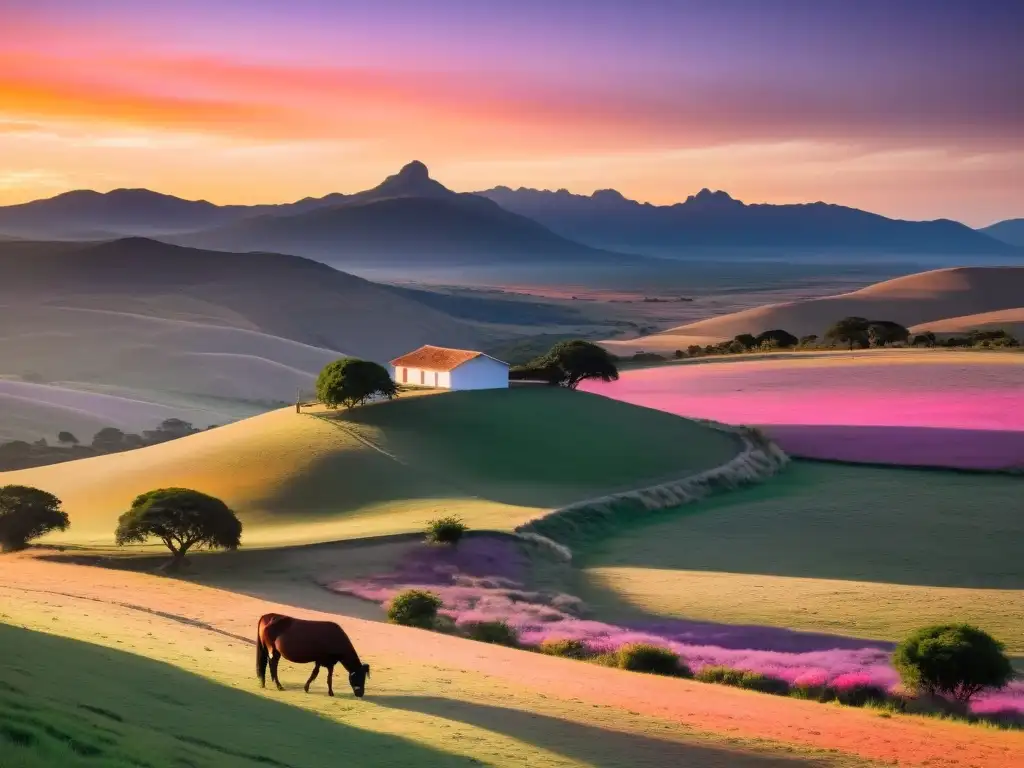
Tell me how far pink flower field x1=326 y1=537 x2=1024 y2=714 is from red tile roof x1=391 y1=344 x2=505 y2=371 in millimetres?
Answer: 27787

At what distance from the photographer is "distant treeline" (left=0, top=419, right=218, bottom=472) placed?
3260 inches

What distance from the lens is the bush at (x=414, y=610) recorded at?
32.7m

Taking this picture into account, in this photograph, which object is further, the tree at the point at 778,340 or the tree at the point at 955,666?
the tree at the point at 778,340

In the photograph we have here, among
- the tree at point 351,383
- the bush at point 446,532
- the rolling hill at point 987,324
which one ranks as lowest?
the bush at point 446,532

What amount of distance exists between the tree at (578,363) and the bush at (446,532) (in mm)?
35253

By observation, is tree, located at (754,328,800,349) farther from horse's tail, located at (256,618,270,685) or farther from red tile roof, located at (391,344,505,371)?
horse's tail, located at (256,618,270,685)

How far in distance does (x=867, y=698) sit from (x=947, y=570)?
647 inches

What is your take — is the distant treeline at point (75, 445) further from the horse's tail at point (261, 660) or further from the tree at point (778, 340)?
the horse's tail at point (261, 660)

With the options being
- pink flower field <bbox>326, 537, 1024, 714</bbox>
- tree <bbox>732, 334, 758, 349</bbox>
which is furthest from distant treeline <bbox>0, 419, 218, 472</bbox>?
tree <bbox>732, 334, 758, 349</bbox>

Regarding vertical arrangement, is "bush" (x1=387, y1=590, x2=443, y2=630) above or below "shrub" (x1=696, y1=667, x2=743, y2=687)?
above

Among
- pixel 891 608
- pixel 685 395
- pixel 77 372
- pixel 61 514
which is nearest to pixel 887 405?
pixel 685 395

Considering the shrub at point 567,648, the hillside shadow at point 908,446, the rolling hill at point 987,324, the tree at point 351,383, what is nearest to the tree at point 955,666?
the shrub at point 567,648

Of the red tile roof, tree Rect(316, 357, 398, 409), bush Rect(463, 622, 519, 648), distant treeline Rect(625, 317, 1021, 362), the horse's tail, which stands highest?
distant treeline Rect(625, 317, 1021, 362)

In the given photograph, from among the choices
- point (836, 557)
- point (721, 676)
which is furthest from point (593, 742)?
point (836, 557)
